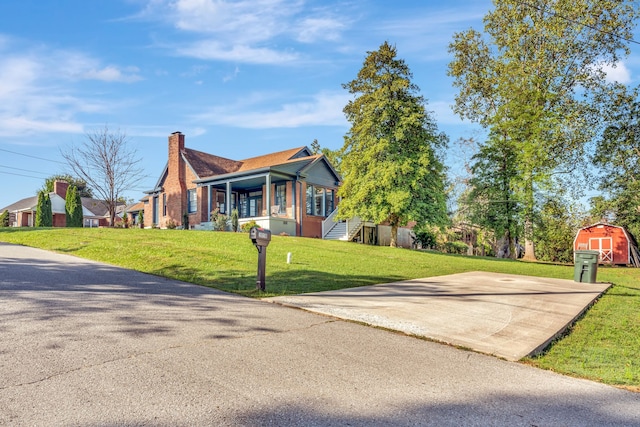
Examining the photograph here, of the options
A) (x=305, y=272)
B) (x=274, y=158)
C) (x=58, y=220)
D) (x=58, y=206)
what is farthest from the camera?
(x=58, y=206)

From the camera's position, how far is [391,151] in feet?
72.1

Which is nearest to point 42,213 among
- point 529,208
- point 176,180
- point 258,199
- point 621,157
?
point 176,180

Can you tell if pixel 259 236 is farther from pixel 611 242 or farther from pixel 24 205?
pixel 24 205

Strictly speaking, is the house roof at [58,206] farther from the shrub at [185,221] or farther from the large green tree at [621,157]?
the large green tree at [621,157]

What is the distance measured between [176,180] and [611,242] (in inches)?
1225

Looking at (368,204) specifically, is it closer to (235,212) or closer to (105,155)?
(235,212)

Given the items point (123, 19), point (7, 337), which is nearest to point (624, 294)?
point (7, 337)

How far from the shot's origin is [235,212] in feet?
73.8

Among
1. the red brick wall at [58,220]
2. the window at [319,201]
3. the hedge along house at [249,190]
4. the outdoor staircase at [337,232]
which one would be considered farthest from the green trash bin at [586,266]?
the red brick wall at [58,220]

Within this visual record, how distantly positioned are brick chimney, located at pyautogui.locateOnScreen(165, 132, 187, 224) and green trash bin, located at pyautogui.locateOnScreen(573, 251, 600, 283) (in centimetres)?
2238

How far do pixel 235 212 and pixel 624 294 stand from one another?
18047 mm

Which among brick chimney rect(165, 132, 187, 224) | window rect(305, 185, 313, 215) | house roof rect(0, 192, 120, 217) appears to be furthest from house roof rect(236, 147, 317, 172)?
house roof rect(0, 192, 120, 217)

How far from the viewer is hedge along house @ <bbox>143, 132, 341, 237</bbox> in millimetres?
23703

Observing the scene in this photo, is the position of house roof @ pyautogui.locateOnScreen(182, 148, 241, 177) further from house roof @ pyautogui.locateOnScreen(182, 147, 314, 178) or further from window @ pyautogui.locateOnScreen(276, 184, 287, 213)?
window @ pyautogui.locateOnScreen(276, 184, 287, 213)
